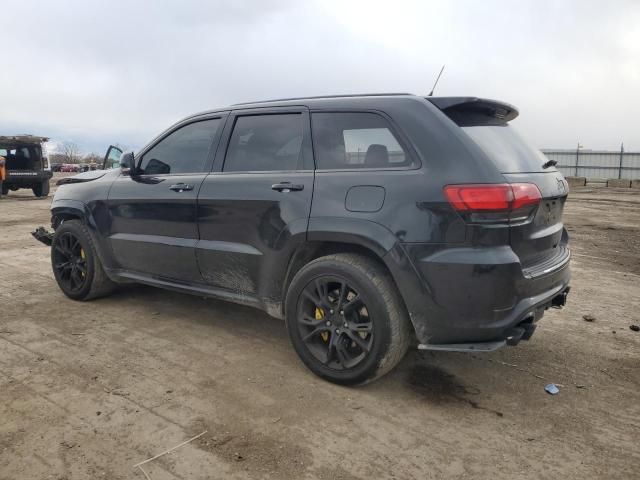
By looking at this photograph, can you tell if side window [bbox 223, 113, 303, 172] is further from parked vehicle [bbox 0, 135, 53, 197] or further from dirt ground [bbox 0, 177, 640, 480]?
parked vehicle [bbox 0, 135, 53, 197]

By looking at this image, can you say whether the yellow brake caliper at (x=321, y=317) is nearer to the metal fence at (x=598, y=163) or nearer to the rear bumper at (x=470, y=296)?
the rear bumper at (x=470, y=296)

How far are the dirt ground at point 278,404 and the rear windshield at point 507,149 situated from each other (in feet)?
4.48

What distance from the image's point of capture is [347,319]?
3117mm

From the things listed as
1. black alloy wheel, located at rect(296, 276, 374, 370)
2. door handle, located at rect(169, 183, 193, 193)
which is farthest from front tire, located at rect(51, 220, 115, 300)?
black alloy wheel, located at rect(296, 276, 374, 370)

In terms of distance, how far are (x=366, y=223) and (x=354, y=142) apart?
22.7 inches

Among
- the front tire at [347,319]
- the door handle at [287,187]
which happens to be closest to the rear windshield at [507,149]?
the front tire at [347,319]

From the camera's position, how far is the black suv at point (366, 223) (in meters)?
2.75

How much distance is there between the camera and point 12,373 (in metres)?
3.30

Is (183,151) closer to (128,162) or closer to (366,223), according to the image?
(128,162)

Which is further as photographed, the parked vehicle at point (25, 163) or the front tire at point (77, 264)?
the parked vehicle at point (25, 163)

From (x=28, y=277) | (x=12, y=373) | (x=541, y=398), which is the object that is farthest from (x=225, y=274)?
(x=28, y=277)

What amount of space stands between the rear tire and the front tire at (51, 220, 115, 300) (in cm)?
1417

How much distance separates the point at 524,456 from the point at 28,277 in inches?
219

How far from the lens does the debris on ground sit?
3146mm
